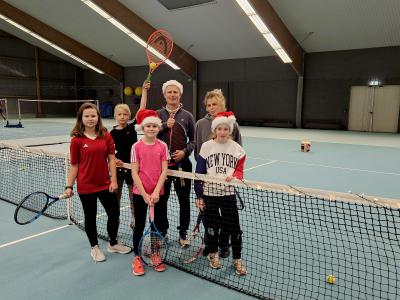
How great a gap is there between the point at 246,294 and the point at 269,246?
993 millimetres

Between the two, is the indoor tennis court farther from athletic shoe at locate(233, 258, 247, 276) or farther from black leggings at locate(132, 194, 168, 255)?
black leggings at locate(132, 194, 168, 255)

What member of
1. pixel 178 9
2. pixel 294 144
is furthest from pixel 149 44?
pixel 178 9

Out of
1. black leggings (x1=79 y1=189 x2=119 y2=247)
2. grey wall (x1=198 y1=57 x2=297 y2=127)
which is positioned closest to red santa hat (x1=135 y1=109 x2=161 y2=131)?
black leggings (x1=79 y1=189 x2=119 y2=247)

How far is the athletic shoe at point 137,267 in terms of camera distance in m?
3.10

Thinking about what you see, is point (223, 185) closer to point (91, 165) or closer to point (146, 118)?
point (146, 118)

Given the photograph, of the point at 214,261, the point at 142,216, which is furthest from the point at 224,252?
the point at 142,216

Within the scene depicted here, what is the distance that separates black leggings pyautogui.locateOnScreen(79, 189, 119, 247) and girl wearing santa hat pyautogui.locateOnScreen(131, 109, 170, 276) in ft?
1.24

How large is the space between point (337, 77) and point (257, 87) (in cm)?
455

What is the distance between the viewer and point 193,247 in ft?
12.2

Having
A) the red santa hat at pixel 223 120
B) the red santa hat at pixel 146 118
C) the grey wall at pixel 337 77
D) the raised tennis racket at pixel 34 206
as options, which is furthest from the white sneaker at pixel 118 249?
the grey wall at pixel 337 77

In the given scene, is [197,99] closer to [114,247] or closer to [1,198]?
[1,198]

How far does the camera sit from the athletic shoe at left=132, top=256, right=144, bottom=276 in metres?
3.10

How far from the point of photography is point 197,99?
22562 mm

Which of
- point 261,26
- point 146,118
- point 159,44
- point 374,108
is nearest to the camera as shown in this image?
point 146,118
